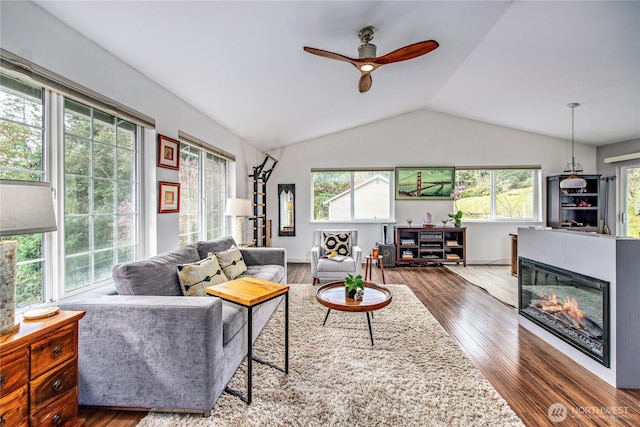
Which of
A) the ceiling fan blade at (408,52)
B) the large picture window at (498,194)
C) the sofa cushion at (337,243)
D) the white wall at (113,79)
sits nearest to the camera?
the white wall at (113,79)

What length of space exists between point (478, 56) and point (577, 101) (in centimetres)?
181

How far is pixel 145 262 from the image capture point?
6.82 feet

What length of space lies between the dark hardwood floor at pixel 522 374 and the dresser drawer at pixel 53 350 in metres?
0.53

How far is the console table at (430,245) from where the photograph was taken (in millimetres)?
5594

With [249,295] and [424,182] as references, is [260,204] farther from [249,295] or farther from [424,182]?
[249,295]

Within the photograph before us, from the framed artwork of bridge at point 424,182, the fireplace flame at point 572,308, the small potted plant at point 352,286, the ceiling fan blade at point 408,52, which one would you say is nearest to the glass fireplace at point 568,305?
Answer: the fireplace flame at point 572,308

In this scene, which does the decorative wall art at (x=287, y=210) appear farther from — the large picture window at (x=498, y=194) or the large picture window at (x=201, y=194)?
the large picture window at (x=498, y=194)

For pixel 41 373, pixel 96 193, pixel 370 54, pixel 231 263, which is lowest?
pixel 41 373

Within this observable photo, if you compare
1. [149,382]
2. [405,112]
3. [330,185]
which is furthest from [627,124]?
[149,382]

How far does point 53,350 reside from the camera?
132 cm

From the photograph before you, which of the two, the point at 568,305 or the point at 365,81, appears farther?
the point at 365,81

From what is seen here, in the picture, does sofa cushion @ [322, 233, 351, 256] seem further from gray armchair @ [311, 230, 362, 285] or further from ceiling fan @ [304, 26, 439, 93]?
ceiling fan @ [304, 26, 439, 93]

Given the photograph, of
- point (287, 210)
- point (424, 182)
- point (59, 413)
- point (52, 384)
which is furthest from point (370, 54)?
point (287, 210)

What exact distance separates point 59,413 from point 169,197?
6.45ft
